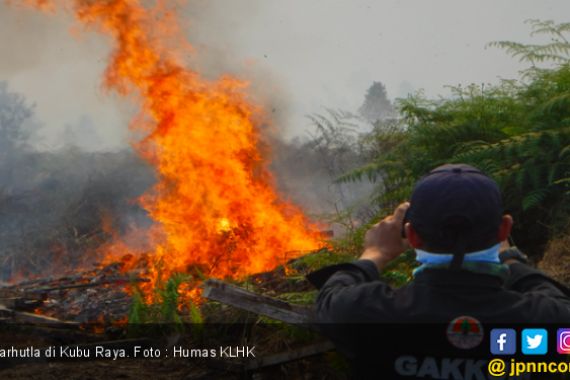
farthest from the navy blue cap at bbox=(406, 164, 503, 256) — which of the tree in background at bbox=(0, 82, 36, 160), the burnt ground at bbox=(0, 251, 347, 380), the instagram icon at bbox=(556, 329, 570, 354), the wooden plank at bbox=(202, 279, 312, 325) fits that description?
the tree in background at bbox=(0, 82, 36, 160)

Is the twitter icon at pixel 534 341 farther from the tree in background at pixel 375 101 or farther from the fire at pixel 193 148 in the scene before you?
the tree in background at pixel 375 101

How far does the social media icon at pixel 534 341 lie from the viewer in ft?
5.97

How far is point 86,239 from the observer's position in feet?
39.6

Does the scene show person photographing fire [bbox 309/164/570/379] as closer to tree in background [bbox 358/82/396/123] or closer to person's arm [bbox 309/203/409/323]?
person's arm [bbox 309/203/409/323]

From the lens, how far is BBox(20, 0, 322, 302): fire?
25.8 ft

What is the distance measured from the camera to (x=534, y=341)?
184 cm

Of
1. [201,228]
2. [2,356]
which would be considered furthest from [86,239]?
[2,356]

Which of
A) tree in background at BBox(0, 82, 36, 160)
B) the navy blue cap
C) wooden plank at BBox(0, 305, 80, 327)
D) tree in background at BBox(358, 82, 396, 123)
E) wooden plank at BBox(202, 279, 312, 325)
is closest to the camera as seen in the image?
the navy blue cap

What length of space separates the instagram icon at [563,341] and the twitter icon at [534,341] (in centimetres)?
5

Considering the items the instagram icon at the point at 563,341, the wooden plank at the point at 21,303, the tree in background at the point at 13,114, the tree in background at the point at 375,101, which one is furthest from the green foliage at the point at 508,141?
the tree in background at the point at 13,114

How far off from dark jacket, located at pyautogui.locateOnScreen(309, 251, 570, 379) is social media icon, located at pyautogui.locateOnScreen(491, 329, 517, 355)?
0.08ft

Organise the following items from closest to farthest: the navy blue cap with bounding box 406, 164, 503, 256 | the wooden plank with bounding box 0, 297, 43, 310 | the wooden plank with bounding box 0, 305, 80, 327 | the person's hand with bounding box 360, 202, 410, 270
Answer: the navy blue cap with bounding box 406, 164, 503, 256 < the person's hand with bounding box 360, 202, 410, 270 < the wooden plank with bounding box 0, 305, 80, 327 < the wooden plank with bounding box 0, 297, 43, 310

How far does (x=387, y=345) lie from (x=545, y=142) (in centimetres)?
362

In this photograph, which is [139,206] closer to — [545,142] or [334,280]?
[545,142]
